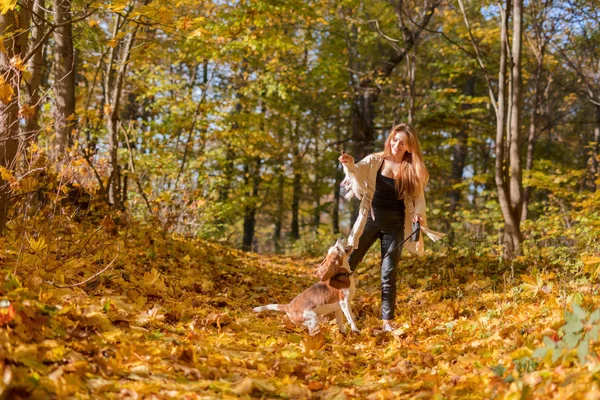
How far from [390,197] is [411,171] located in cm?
34

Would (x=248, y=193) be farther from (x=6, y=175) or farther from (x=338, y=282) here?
(x=6, y=175)

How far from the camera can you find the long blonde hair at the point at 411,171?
4828 millimetres

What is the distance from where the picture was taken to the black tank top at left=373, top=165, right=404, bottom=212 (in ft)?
16.3

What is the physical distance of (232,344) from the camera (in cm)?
375

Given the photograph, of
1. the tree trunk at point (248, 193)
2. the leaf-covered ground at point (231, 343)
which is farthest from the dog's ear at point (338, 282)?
the tree trunk at point (248, 193)

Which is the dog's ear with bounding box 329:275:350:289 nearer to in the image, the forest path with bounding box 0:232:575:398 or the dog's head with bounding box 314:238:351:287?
the dog's head with bounding box 314:238:351:287

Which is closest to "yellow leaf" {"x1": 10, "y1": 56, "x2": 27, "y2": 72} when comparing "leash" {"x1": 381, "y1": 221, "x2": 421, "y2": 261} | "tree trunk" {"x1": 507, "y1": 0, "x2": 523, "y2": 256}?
"leash" {"x1": 381, "y1": 221, "x2": 421, "y2": 261}

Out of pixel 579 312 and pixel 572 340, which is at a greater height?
pixel 579 312

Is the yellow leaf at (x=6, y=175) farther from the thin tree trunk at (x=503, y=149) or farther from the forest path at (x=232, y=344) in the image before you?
the thin tree trunk at (x=503, y=149)

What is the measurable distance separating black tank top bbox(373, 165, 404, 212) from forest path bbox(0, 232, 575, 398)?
1205mm

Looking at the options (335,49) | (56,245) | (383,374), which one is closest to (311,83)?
Answer: (335,49)

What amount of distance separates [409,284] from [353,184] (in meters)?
2.81

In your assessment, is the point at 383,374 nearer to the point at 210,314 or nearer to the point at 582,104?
the point at 210,314

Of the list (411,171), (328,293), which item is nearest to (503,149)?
(411,171)
